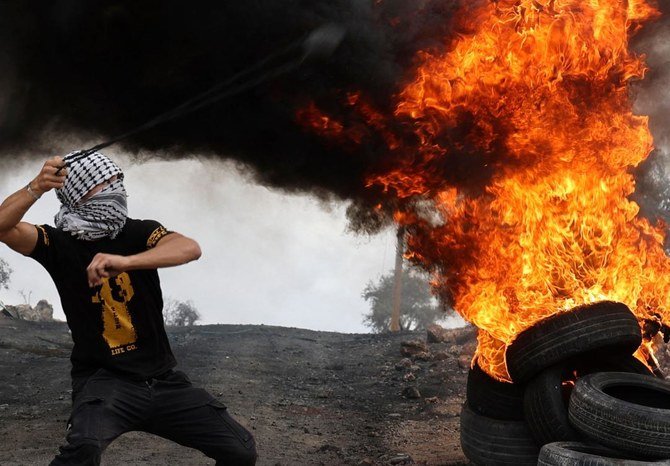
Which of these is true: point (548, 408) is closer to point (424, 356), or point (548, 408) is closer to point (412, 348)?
point (424, 356)

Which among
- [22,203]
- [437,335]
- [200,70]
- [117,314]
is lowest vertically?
[117,314]

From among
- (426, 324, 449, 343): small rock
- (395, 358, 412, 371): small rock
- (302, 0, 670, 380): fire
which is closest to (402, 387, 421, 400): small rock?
(395, 358, 412, 371): small rock

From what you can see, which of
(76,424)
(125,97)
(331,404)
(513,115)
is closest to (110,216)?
(76,424)

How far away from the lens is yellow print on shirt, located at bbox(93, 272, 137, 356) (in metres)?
4.27

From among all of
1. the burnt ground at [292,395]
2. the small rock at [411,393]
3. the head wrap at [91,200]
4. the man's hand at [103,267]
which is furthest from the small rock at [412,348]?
the man's hand at [103,267]

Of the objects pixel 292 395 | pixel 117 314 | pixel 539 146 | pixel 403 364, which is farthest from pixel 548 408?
pixel 403 364

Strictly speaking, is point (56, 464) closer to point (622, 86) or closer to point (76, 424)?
point (76, 424)

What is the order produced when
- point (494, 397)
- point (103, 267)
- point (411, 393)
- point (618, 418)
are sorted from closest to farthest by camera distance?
point (103, 267) < point (618, 418) < point (494, 397) < point (411, 393)

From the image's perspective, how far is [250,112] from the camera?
300 inches

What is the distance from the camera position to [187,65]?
288 inches

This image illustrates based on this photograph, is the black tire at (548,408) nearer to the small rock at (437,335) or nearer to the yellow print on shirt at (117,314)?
the yellow print on shirt at (117,314)

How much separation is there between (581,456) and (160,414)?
10.5 feet

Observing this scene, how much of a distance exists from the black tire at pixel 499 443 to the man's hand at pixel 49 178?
14.8 ft

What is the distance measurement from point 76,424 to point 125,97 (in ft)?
14.7
